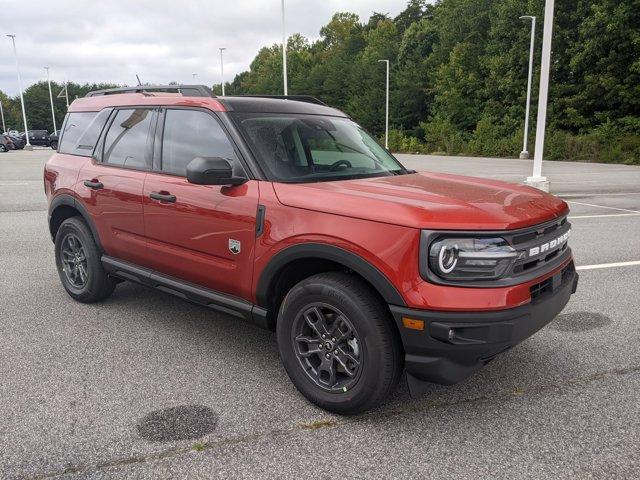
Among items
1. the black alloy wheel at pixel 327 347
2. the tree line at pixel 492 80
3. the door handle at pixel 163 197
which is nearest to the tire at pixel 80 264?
the door handle at pixel 163 197

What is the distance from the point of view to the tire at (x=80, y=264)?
15.4 feet

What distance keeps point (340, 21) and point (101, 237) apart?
344 feet

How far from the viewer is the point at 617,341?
412 cm

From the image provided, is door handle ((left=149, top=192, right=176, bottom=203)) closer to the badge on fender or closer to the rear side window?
the badge on fender

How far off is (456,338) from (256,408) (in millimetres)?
1239

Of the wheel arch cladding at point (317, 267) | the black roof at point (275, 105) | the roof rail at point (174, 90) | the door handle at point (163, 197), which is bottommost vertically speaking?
the wheel arch cladding at point (317, 267)

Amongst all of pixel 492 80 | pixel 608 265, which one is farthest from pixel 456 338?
pixel 492 80

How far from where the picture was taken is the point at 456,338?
2.61 meters

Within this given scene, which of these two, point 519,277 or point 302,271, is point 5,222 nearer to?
point 302,271

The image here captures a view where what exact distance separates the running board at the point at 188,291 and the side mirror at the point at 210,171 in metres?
0.76

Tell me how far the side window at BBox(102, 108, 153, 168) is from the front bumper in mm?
2471

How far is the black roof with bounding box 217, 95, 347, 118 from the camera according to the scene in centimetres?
371

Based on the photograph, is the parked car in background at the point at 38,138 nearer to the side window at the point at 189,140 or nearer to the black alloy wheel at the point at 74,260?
the black alloy wheel at the point at 74,260

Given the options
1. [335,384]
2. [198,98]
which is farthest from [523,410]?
[198,98]
